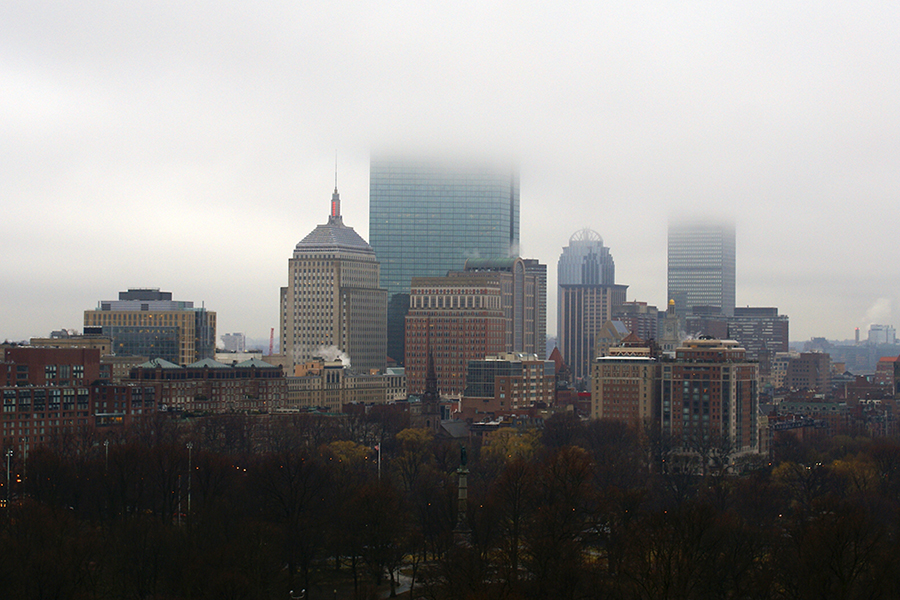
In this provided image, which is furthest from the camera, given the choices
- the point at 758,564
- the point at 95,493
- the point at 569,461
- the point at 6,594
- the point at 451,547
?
the point at 569,461

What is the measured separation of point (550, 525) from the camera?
153m

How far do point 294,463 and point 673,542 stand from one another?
7075 cm

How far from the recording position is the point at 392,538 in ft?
522

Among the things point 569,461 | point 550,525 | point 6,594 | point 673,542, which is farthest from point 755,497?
point 6,594

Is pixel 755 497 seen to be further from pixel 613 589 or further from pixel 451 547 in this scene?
pixel 613 589

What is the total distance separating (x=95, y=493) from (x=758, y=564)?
7710 centimetres

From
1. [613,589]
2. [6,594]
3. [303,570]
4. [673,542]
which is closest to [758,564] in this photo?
[673,542]

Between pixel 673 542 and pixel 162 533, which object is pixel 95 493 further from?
pixel 673 542

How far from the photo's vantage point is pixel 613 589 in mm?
126875

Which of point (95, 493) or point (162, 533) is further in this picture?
point (95, 493)

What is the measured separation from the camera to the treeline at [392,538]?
413 feet

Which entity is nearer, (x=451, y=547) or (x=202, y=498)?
(x=451, y=547)

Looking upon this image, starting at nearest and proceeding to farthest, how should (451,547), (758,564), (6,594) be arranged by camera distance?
(6,594) < (758,564) < (451,547)

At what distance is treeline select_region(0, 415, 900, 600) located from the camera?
126 meters
